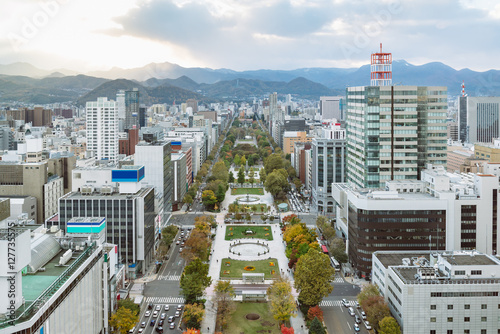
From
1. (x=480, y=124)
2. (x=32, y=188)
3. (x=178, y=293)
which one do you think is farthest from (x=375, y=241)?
(x=480, y=124)

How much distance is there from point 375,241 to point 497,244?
26.0 feet

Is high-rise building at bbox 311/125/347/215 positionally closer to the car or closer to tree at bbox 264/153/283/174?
tree at bbox 264/153/283/174

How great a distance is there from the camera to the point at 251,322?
26188 mm

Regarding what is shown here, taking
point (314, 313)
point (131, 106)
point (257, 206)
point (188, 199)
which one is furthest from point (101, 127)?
point (131, 106)

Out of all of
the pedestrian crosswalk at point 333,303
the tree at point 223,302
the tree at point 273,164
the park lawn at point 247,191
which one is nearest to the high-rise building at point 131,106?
the tree at point 273,164

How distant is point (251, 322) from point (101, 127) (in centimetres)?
5449

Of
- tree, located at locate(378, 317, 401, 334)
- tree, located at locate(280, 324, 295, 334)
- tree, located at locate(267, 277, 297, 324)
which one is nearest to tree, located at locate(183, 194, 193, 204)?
tree, located at locate(267, 277, 297, 324)

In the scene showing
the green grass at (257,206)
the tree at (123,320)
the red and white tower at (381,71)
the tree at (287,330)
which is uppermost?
the red and white tower at (381,71)

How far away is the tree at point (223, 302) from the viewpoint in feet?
83.6

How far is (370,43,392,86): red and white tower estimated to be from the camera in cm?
4028

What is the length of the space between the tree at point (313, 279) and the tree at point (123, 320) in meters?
9.33

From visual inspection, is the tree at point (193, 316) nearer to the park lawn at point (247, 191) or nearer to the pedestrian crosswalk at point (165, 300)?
the pedestrian crosswalk at point (165, 300)

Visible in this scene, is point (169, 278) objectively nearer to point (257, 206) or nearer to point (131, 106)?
point (257, 206)

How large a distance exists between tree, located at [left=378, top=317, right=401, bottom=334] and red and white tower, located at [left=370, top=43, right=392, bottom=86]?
913 inches
